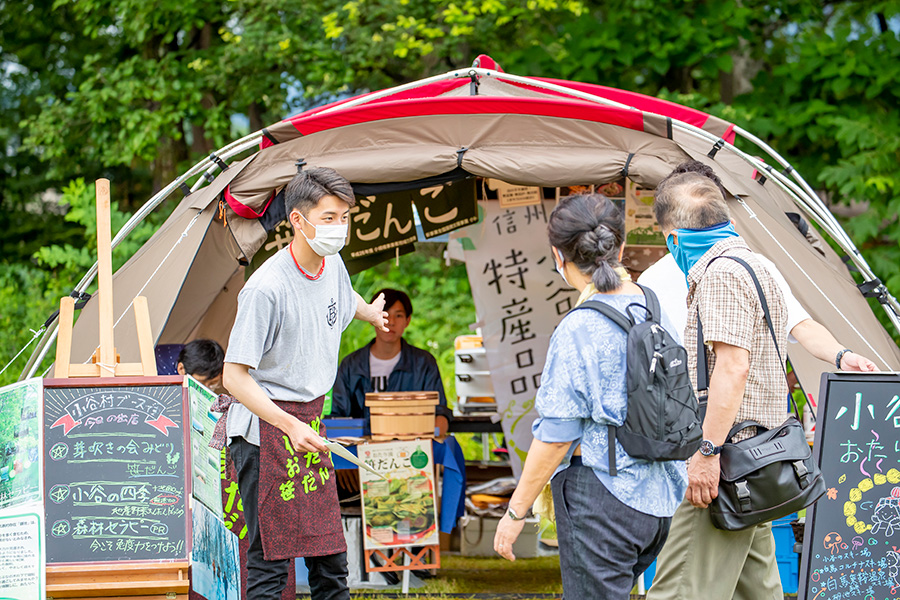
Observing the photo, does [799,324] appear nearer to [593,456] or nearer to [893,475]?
[893,475]

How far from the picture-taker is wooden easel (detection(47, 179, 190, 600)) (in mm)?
3312

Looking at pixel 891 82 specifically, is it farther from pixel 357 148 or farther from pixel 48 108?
pixel 48 108

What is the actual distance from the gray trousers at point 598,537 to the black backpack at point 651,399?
93mm

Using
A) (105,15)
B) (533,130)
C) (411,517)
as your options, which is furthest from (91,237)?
(533,130)

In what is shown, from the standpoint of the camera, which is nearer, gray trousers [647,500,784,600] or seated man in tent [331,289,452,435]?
gray trousers [647,500,784,600]

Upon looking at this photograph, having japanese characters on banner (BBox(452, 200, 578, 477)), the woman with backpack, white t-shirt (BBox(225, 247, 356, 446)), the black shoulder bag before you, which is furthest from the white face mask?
japanese characters on banner (BBox(452, 200, 578, 477))

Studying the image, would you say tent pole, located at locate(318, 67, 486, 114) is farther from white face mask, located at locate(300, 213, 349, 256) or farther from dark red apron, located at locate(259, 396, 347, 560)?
dark red apron, located at locate(259, 396, 347, 560)

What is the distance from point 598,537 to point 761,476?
62cm

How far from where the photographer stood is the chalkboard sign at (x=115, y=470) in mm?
3369

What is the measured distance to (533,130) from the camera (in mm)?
4223

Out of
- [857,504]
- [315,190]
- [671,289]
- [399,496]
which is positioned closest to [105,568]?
[315,190]

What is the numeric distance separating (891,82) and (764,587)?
6476mm

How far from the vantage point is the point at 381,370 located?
5.88 meters

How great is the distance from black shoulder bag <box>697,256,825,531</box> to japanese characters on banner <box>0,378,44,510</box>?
248cm
